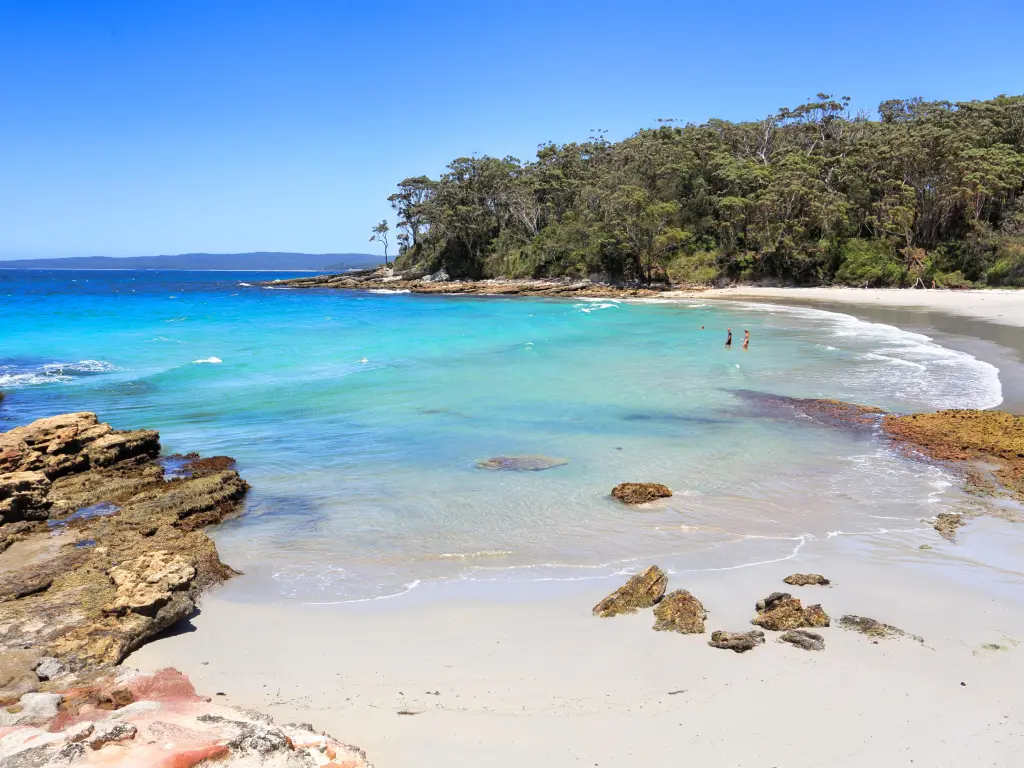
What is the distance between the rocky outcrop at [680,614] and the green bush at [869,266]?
176 ft

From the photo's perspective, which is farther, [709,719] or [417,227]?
[417,227]

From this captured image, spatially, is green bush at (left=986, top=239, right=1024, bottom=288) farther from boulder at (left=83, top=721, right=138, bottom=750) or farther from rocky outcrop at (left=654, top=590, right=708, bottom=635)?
boulder at (left=83, top=721, right=138, bottom=750)

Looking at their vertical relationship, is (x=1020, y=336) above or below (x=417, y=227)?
below

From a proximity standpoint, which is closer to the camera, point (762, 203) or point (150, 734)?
point (150, 734)

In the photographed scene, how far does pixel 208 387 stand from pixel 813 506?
59.3ft

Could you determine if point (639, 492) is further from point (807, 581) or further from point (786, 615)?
point (786, 615)

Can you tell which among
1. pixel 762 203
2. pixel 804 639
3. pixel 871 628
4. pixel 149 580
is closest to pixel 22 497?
pixel 149 580

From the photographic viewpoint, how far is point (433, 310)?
178ft

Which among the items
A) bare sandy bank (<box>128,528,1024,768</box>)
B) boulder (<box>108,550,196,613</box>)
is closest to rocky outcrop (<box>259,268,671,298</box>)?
bare sandy bank (<box>128,528,1024,768</box>)

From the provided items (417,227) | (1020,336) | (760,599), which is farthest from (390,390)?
(417,227)

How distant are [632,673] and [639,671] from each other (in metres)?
0.07

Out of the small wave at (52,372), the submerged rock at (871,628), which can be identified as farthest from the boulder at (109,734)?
the small wave at (52,372)

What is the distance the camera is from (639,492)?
10094 mm

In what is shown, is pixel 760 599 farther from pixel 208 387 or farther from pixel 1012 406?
pixel 208 387
